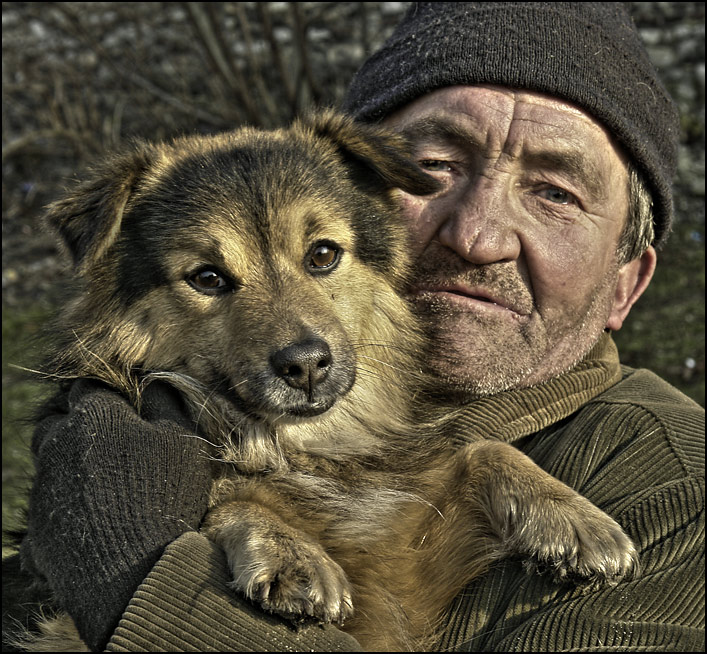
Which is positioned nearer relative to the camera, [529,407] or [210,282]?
[210,282]

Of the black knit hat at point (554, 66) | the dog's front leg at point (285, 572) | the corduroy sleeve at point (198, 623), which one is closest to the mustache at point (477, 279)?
the black knit hat at point (554, 66)

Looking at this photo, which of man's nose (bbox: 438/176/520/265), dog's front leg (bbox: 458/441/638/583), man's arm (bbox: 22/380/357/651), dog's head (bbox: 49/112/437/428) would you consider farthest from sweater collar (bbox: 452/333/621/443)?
man's arm (bbox: 22/380/357/651)

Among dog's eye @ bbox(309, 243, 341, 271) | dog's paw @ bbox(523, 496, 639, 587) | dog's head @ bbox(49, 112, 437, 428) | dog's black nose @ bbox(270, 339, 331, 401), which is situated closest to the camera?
dog's paw @ bbox(523, 496, 639, 587)

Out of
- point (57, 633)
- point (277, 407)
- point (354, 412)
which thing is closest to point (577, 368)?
point (354, 412)

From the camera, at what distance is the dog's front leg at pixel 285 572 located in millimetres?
2209

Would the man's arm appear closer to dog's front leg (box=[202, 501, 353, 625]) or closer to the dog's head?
dog's front leg (box=[202, 501, 353, 625])

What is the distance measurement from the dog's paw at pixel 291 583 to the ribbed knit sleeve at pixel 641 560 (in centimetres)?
51

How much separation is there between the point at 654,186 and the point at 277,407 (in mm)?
2320

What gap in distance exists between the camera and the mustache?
11.3 feet

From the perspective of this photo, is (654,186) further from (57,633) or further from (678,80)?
(678,80)

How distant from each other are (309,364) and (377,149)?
114cm

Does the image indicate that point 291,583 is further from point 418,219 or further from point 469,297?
point 418,219

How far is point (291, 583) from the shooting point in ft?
7.32

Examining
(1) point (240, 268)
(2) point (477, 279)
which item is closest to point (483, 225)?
(2) point (477, 279)
